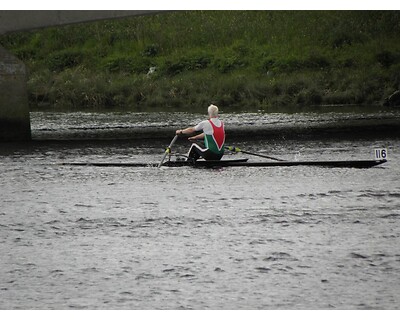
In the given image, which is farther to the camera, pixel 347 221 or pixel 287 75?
pixel 287 75

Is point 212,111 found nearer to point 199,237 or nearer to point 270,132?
point 199,237

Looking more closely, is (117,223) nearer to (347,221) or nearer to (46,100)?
(347,221)

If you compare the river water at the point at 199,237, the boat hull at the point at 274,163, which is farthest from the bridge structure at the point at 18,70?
the boat hull at the point at 274,163

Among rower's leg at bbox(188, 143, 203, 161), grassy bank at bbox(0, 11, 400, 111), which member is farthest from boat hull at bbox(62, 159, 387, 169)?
grassy bank at bbox(0, 11, 400, 111)

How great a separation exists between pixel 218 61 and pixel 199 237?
3755 centimetres

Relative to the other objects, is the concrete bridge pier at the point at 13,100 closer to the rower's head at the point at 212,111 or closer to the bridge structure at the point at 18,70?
the bridge structure at the point at 18,70

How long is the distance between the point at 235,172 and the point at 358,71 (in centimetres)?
2887

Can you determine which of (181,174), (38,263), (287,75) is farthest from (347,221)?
(287,75)

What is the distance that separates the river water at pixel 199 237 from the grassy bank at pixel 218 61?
78.2ft

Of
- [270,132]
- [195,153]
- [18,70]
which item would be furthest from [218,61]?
[195,153]

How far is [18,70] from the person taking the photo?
30.6 meters

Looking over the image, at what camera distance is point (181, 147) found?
3022cm

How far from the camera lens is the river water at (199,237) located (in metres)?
11.5

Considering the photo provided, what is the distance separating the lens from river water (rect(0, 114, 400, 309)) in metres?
11.5
